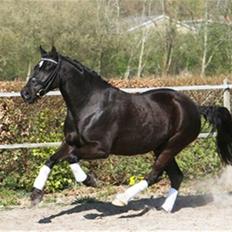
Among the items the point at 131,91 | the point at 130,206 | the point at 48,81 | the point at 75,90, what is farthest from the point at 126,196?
the point at 131,91

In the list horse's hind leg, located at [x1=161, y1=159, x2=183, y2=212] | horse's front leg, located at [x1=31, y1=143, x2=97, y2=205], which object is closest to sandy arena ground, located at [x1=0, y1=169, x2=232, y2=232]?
horse's hind leg, located at [x1=161, y1=159, x2=183, y2=212]

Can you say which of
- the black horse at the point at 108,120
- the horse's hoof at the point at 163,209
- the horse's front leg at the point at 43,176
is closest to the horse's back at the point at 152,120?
the black horse at the point at 108,120

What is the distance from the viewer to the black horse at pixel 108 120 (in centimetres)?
656

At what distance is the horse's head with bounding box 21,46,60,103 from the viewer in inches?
257

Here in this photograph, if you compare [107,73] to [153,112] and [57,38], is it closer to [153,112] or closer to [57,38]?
[57,38]

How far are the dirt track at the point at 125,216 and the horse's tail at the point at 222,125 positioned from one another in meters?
0.65

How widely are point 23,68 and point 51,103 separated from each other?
2134 cm

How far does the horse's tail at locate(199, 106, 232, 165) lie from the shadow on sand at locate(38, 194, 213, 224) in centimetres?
70

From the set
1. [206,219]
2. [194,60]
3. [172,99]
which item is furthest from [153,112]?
[194,60]

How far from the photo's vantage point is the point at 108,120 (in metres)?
6.74

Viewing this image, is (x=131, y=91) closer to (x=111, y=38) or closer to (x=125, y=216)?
(x=125, y=216)

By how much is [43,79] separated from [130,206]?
211cm

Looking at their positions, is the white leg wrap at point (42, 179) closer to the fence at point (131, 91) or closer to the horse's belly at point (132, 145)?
the horse's belly at point (132, 145)

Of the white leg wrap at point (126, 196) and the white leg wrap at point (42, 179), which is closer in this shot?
the white leg wrap at point (42, 179)
